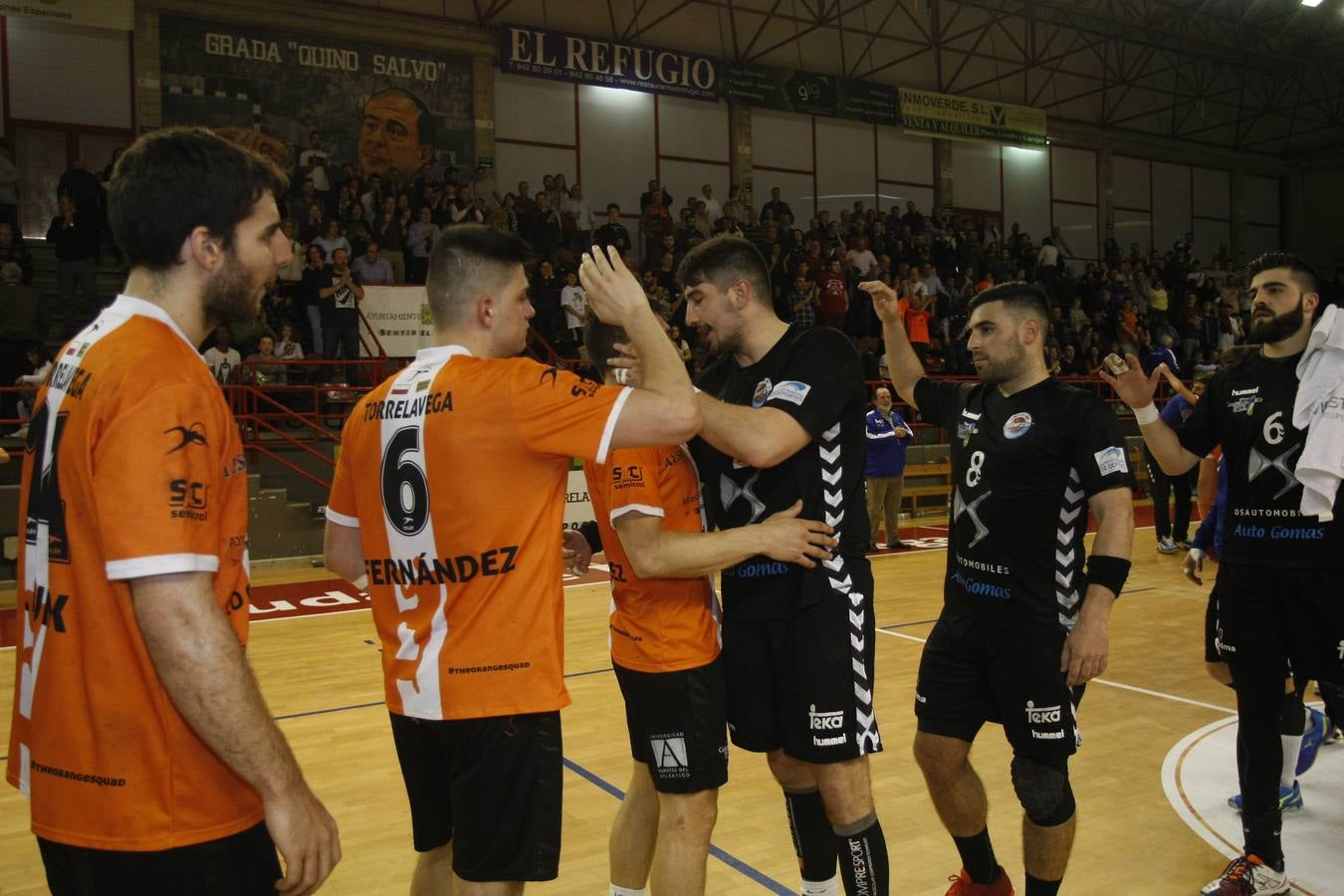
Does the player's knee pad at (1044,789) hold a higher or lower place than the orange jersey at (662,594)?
lower

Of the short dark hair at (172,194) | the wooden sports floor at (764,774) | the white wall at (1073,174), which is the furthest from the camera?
the white wall at (1073,174)

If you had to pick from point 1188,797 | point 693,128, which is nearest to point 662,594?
point 1188,797

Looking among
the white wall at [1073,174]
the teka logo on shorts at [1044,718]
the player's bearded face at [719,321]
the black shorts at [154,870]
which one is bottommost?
the teka logo on shorts at [1044,718]

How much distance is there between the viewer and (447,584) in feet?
8.23

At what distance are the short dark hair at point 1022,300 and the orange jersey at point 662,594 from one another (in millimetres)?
1353

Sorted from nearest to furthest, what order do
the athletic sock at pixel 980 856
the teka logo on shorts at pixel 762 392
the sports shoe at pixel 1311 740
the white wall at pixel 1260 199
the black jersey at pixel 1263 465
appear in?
the teka logo on shorts at pixel 762 392 < the athletic sock at pixel 980 856 < the black jersey at pixel 1263 465 < the sports shoe at pixel 1311 740 < the white wall at pixel 1260 199

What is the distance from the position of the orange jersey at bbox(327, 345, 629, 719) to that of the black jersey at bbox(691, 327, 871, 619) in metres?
0.84

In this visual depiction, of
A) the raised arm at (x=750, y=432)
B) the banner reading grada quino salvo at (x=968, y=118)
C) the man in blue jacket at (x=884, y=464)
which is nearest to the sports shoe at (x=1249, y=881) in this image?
the raised arm at (x=750, y=432)

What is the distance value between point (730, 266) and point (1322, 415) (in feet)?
7.12

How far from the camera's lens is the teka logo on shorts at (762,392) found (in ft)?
10.7

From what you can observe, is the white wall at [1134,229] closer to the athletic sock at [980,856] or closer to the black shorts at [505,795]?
the athletic sock at [980,856]

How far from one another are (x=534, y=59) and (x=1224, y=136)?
2152 cm

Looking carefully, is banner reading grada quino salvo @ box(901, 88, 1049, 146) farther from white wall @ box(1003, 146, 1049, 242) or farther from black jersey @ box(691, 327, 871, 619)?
black jersey @ box(691, 327, 871, 619)

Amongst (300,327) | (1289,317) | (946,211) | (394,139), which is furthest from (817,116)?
(1289,317)
